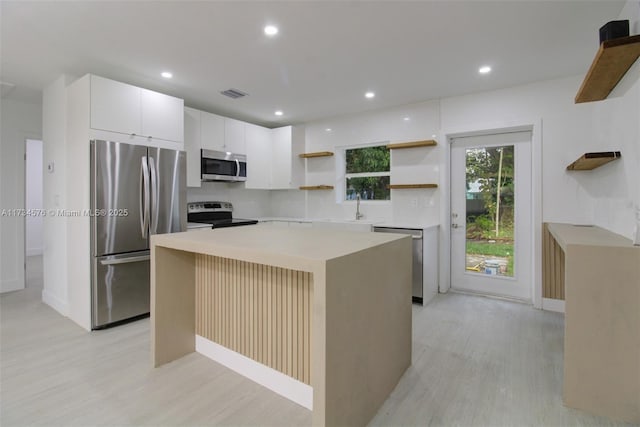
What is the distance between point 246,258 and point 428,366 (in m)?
1.54

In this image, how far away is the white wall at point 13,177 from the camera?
3.91 m

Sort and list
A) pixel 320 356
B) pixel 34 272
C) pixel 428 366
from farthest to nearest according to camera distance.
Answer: pixel 34 272, pixel 428 366, pixel 320 356

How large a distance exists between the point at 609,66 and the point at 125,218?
3763 millimetres

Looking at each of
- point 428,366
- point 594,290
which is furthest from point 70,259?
point 594,290

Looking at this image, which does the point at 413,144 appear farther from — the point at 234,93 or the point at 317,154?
the point at 234,93

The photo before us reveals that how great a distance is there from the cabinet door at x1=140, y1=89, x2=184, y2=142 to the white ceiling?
176 millimetres

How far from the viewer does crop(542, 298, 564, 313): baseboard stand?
3.31 m

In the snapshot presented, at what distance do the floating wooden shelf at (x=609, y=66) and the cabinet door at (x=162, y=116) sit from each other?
355 cm

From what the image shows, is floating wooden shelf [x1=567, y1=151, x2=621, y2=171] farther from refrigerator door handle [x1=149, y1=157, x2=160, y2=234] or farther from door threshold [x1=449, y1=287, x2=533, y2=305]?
refrigerator door handle [x1=149, y1=157, x2=160, y2=234]

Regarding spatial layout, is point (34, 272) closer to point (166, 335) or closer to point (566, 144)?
point (166, 335)

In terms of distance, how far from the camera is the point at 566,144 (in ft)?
10.6

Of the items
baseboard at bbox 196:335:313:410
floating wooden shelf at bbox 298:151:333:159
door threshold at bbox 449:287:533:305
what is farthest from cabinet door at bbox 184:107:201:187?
door threshold at bbox 449:287:533:305

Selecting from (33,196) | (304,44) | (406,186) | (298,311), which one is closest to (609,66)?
(304,44)

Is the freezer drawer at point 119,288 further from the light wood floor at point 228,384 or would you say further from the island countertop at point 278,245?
the island countertop at point 278,245
